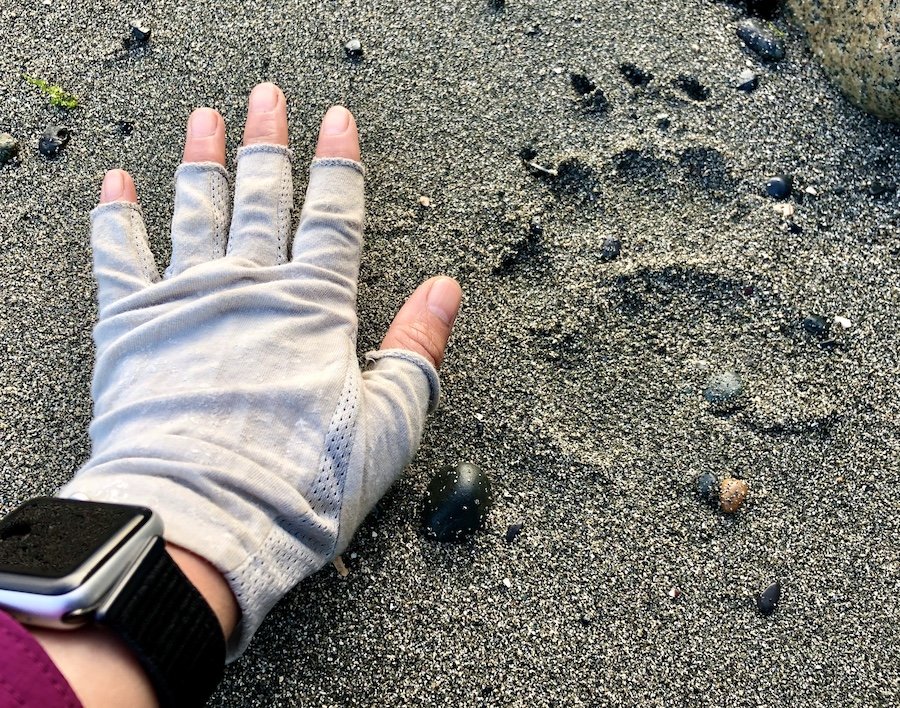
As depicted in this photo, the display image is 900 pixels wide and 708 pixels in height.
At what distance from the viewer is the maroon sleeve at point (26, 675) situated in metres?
0.95

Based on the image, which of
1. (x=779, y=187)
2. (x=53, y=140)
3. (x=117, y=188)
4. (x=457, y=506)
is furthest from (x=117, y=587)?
(x=779, y=187)

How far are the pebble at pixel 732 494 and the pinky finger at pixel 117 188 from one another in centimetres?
152

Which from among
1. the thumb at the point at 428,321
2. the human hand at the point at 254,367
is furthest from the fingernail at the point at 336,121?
the thumb at the point at 428,321

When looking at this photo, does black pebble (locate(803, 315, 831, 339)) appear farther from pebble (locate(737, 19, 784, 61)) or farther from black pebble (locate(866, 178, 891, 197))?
pebble (locate(737, 19, 784, 61))

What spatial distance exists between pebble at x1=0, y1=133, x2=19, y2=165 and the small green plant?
14 cm

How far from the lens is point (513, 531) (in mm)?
1604

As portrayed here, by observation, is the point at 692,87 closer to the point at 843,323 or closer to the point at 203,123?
the point at 843,323

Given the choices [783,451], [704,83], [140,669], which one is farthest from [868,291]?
[140,669]

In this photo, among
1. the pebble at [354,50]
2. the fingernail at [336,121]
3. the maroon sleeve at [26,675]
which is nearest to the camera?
the maroon sleeve at [26,675]

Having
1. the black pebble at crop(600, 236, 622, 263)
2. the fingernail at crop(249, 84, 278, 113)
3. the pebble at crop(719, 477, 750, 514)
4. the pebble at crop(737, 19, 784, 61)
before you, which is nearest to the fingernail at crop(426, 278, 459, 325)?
the black pebble at crop(600, 236, 622, 263)

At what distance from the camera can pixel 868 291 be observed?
5.57ft

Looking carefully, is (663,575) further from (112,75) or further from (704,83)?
(112,75)

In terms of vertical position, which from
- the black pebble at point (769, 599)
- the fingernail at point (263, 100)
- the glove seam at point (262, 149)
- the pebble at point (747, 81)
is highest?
the pebble at point (747, 81)

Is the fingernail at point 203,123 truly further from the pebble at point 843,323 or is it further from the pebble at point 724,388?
the pebble at point 843,323
